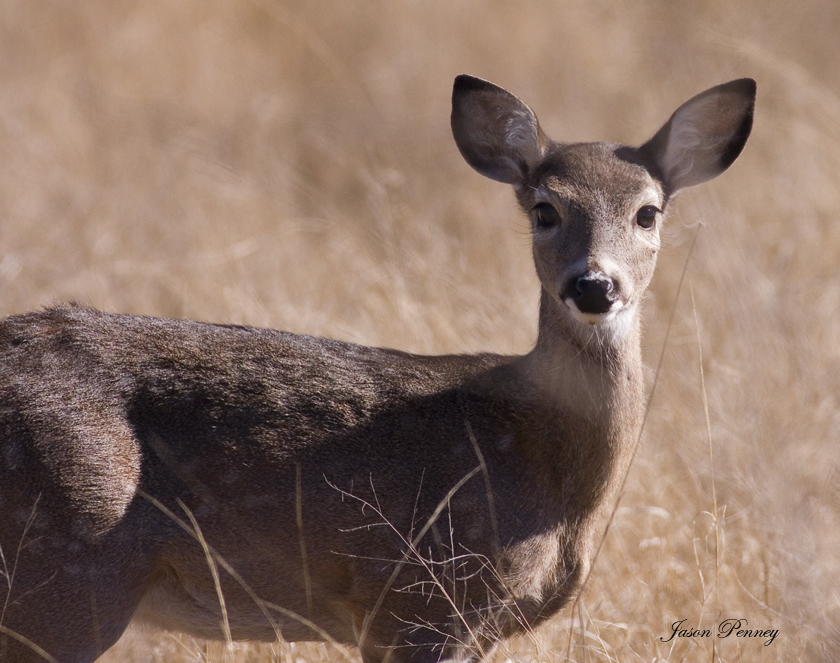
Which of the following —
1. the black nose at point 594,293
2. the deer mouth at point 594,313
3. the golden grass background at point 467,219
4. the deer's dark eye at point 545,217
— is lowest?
the golden grass background at point 467,219

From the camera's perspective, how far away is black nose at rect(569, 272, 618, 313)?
13.9ft

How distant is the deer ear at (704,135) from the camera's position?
197 inches

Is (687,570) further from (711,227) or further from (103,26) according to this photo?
(103,26)

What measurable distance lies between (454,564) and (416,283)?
11.0ft

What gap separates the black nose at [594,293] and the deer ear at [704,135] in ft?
3.03

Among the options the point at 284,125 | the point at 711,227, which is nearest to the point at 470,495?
the point at 711,227

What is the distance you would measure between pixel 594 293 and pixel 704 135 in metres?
1.23

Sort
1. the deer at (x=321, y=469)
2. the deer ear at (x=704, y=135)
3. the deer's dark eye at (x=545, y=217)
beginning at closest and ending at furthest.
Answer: the deer at (x=321, y=469) < the deer's dark eye at (x=545, y=217) < the deer ear at (x=704, y=135)

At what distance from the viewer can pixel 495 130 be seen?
5188mm

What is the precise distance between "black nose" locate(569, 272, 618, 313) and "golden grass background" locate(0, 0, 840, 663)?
891 mm

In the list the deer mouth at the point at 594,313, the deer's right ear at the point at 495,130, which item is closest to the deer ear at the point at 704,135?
the deer's right ear at the point at 495,130

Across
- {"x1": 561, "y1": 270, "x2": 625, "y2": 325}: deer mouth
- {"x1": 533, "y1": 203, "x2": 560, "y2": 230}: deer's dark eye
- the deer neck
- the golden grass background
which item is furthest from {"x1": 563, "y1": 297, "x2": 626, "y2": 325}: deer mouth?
the golden grass background

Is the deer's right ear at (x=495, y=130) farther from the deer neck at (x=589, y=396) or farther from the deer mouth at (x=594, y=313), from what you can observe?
the deer mouth at (x=594, y=313)

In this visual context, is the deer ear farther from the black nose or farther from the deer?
the black nose
